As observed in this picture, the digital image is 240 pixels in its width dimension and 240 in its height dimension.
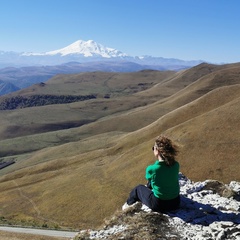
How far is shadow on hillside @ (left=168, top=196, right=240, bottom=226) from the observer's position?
14.1 m

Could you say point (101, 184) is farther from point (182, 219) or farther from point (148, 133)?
point (182, 219)

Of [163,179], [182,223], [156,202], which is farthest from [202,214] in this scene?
[163,179]

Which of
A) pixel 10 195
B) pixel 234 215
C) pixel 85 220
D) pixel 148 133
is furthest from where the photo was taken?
pixel 148 133

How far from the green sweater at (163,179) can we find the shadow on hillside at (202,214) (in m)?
0.99

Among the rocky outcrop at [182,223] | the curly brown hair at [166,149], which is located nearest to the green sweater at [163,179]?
the curly brown hair at [166,149]

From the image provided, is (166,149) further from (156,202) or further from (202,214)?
(202,214)

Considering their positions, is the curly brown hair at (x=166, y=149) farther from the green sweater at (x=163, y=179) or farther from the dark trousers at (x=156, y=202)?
the dark trousers at (x=156, y=202)

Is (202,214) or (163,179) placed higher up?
(163,179)

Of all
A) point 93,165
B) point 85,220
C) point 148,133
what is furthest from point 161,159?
point 148,133

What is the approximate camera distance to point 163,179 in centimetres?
1406

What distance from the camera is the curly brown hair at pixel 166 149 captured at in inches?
541

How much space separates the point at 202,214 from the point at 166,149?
10.7 ft

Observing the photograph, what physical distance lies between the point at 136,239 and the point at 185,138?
59.7 m

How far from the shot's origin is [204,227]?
13492 mm
